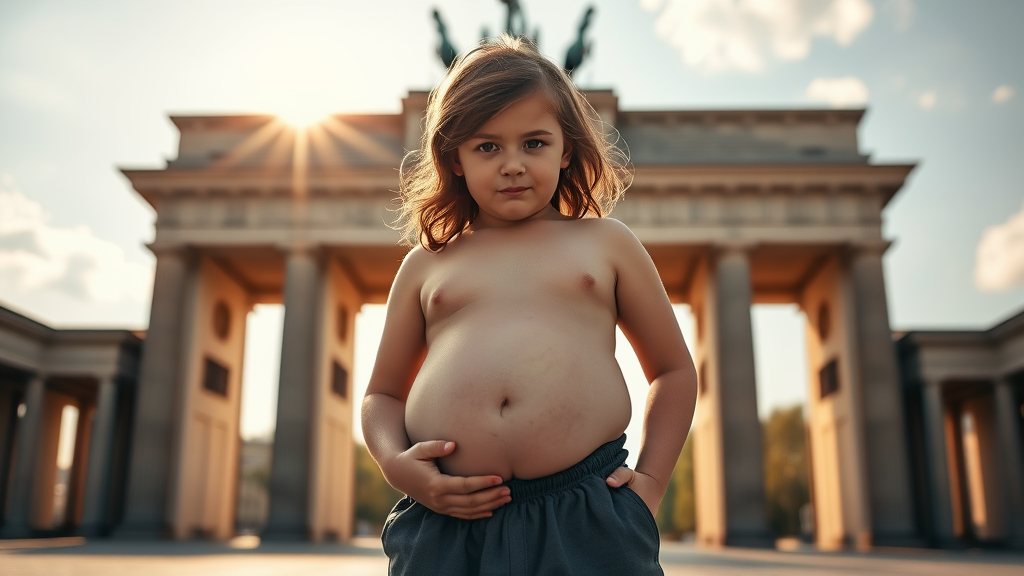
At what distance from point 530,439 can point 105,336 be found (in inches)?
1224

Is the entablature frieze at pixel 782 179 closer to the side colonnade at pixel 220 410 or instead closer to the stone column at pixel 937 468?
the stone column at pixel 937 468

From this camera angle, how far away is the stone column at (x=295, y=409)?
990 inches

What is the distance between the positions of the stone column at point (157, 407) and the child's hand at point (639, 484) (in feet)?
87.2

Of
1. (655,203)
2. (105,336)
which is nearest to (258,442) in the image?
(105,336)

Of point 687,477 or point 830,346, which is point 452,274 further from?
point 687,477

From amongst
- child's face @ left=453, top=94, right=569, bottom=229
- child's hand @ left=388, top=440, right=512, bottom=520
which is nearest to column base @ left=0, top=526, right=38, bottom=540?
child's hand @ left=388, top=440, right=512, bottom=520

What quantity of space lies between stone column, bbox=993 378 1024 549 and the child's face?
1136 inches

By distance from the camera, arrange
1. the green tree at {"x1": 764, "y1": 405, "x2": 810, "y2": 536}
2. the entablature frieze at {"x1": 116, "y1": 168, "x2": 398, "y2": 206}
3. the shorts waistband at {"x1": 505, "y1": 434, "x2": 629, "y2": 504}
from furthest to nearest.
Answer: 1. the green tree at {"x1": 764, "y1": 405, "x2": 810, "y2": 536}
2. the entablature frieze at {"x1": 116, "y1": 168, "x2": 398, "y2": 206}
3. the shorts waistband at {"x1": 505, "y1": 434, "x2": 629, "y2": 504}

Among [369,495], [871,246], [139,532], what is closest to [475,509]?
[139,532]

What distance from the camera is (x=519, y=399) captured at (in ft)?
6.42

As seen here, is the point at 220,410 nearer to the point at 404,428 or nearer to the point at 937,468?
the point at 937,468

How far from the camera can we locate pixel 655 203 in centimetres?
2780

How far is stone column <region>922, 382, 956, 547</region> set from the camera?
25.1 meters

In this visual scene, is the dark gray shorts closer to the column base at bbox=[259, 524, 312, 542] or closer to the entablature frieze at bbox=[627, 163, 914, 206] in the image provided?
the column base at bbox=[259, 524, 312, 542]
